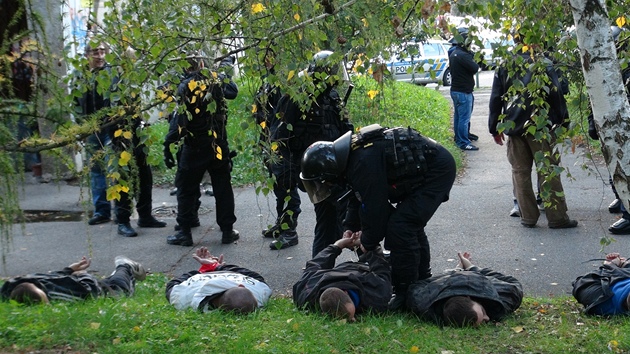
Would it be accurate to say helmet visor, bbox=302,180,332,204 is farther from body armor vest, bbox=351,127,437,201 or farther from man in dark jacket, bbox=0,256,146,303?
man in dark jacket, bbox=0,256,146,303

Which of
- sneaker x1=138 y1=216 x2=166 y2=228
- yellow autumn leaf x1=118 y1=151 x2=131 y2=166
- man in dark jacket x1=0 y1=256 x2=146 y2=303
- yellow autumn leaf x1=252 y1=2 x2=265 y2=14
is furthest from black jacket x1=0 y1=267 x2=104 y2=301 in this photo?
sneaker x1=138 y1=216 x2=166 y2=228

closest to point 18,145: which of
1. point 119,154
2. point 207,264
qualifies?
point 119,154

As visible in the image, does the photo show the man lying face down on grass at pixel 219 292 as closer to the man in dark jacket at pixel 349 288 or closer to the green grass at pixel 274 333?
the green grass at pixel 274 333

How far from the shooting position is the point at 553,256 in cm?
754

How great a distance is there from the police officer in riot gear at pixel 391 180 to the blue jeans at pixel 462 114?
26.3 feet

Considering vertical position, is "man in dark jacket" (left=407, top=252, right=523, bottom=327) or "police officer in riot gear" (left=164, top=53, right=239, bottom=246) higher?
"police officer in riot gear" (left=164, top=53, right=239, bottom=246)

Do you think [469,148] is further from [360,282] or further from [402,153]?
[360,282]

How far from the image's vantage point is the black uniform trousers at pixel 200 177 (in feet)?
26.6

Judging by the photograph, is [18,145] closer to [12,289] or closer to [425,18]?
[12,289]

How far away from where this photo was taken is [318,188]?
570 centimetres

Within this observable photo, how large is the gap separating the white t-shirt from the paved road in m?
0.82

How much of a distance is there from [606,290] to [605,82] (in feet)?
5.65

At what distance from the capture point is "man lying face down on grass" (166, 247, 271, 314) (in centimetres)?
557

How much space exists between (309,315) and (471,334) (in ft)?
3.58
